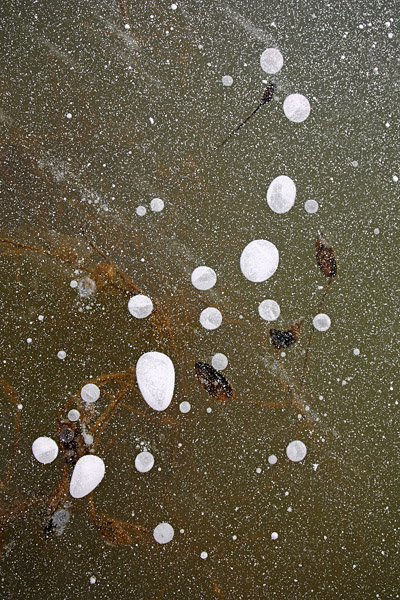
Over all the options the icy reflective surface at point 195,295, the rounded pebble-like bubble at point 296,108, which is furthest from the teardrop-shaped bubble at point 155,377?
the rounded pebble-like bubble at point 296,108

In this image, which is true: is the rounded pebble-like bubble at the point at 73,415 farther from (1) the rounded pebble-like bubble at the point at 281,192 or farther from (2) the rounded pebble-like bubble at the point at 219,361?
(1) the rounded pebble-like bubble at the point at 281,192

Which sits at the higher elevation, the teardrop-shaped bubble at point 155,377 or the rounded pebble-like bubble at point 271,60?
the rounded pebble-like bubble at point 271,60

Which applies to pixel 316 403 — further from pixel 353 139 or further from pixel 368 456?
pixel 353 139

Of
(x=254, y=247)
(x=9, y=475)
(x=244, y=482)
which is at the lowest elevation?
(x=9, y=475)

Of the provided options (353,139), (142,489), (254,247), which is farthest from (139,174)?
(142,489)

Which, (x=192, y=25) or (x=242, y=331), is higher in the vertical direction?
(x=192, y=25)

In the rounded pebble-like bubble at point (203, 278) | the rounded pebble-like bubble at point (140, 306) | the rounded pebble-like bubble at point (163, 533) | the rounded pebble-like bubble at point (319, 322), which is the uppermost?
the rounded pebble-like bubble at point (319, 322)
